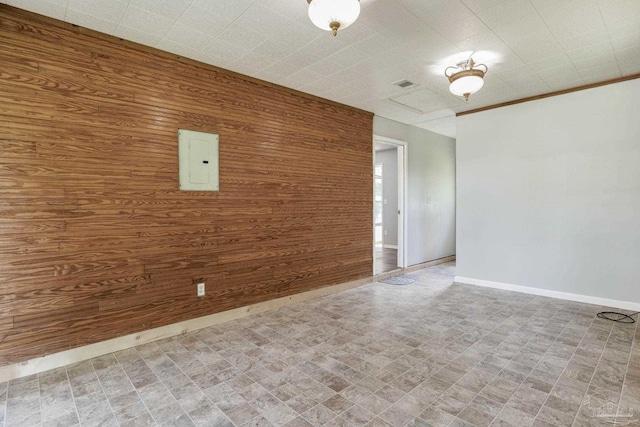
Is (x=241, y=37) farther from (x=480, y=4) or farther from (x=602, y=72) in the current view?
(x=602, y=72)

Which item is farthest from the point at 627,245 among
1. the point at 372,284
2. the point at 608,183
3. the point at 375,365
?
the point at 375,365

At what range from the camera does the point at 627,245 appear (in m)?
3.86

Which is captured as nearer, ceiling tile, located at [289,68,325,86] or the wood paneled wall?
the wood paneled wall

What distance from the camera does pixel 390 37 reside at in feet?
9.45

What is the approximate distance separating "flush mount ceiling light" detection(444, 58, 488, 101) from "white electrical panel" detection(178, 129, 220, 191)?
2.64 metres

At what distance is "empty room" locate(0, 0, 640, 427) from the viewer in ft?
7.44

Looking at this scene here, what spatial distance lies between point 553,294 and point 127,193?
538cm

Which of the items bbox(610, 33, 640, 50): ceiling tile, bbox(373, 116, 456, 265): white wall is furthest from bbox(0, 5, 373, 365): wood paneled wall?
bbox(610, 33, 640, 50): ceiling tile

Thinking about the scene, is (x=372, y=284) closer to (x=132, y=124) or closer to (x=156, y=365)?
(x=156, y=365)

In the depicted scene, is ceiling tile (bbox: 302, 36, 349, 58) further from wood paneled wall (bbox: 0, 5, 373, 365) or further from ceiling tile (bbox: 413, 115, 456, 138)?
ceiling tile (bbox: 413, 115, 456, 138)

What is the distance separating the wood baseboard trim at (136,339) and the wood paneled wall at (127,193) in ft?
0.20

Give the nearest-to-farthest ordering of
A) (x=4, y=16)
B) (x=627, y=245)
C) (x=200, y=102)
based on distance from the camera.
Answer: (x=4, y=16), (x=200, y=102), (x=627, y=245)

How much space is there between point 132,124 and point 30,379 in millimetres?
2219

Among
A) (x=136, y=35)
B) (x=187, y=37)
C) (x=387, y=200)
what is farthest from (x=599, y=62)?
(x=387, y=200)
